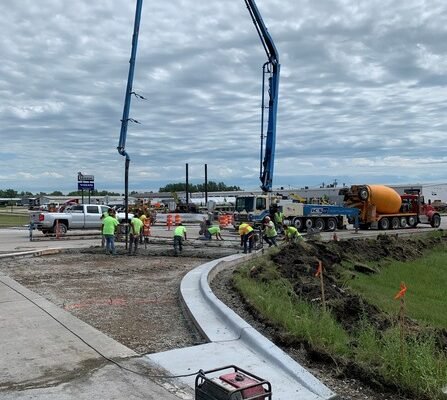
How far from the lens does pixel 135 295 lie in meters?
10.2

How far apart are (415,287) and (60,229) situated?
63.5ft

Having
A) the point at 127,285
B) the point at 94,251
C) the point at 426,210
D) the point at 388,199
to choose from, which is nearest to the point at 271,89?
the point at 388,199

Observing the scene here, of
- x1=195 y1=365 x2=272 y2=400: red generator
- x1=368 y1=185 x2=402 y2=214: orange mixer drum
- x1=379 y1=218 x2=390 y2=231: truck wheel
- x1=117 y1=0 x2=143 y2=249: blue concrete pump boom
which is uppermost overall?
x1=117 y1=0 x2=143 y2=249: blue concrete pump boom

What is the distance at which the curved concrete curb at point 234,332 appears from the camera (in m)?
5.25

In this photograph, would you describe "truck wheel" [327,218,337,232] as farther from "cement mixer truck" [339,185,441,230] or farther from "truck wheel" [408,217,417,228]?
"truck wheel" [408,217,417,228]

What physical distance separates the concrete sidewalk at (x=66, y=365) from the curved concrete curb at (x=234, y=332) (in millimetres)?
1131

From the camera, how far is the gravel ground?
21.4ft

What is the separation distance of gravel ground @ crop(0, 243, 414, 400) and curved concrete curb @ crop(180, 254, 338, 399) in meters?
0.19

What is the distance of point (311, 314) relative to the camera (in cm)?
845

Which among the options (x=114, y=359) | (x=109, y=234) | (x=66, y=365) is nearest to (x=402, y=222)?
(x=109, y=234)

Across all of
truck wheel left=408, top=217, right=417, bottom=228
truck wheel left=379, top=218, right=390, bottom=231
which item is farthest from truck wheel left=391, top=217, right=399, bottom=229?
truck wheel left=408, top=217, right=417, bottom=228

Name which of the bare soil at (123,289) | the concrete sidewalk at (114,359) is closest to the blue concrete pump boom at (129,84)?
the bare soil at (123,289)

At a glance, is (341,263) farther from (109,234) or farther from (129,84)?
(129,84)

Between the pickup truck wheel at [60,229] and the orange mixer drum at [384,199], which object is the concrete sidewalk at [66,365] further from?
the orange mixer drum at [384,199]
